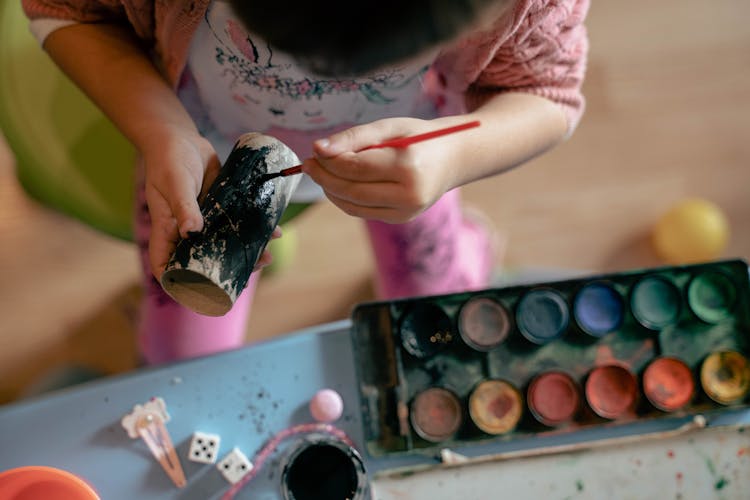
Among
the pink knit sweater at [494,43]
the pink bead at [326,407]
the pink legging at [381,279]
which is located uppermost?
the pink knit sweater at [494,43]

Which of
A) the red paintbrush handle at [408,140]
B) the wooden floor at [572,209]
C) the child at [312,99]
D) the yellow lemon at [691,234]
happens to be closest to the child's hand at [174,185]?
the child at [312,99]

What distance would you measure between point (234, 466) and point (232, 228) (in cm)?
24

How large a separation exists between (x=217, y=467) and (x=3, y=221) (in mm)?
721

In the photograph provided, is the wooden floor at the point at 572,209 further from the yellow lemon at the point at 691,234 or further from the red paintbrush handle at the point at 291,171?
the red paintbrush handle at the point at 291,171

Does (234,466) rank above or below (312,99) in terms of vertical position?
below

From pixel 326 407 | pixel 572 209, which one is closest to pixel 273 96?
pixel 326 407

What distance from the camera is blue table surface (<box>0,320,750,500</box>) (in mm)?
619

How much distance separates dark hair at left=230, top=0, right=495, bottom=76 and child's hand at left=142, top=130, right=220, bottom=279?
0.17m

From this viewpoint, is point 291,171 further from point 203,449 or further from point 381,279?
point 381,279

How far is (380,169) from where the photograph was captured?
48 cm

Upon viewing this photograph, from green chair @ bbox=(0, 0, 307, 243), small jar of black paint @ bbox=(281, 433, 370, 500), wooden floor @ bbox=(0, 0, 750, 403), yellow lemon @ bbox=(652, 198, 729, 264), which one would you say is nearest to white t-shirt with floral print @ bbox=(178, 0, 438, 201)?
green chair @ bbox=(0, 0, 307, 243)

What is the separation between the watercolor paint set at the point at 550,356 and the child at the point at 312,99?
0.47ft

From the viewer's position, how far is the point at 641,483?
0.63 m

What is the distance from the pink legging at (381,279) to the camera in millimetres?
782
